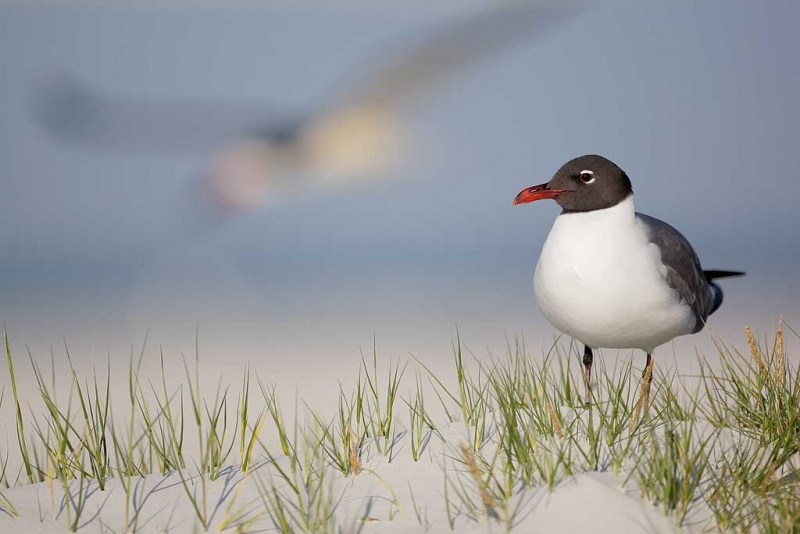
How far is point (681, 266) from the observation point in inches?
187

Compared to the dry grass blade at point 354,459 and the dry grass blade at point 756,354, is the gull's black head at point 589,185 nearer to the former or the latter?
the dry grass blade at point 756,354

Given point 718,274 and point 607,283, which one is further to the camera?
point 718,274

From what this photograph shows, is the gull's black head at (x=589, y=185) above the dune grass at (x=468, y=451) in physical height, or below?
above

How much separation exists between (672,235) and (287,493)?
2748 mm

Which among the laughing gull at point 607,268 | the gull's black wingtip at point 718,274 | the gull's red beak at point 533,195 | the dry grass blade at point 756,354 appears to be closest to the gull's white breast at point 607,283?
the laughing gull at point 607,268

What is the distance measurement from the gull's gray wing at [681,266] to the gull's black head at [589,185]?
0.26 metres

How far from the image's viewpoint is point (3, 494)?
12.1 feet

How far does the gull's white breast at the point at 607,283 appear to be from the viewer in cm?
432

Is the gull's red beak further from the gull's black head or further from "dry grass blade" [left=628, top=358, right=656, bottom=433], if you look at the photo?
"dry grass blade" [left=628, top=358, right=656, bottom=433]

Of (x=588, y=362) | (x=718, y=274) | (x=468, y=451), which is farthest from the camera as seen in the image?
(x=718, y=274)

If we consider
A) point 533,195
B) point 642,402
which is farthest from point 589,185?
point 642,402

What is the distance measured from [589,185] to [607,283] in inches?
23.9

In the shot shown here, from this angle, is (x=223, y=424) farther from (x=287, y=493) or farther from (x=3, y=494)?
(x=3, y=494)

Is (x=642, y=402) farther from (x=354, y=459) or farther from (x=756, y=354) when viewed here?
(x=354, y=459)
